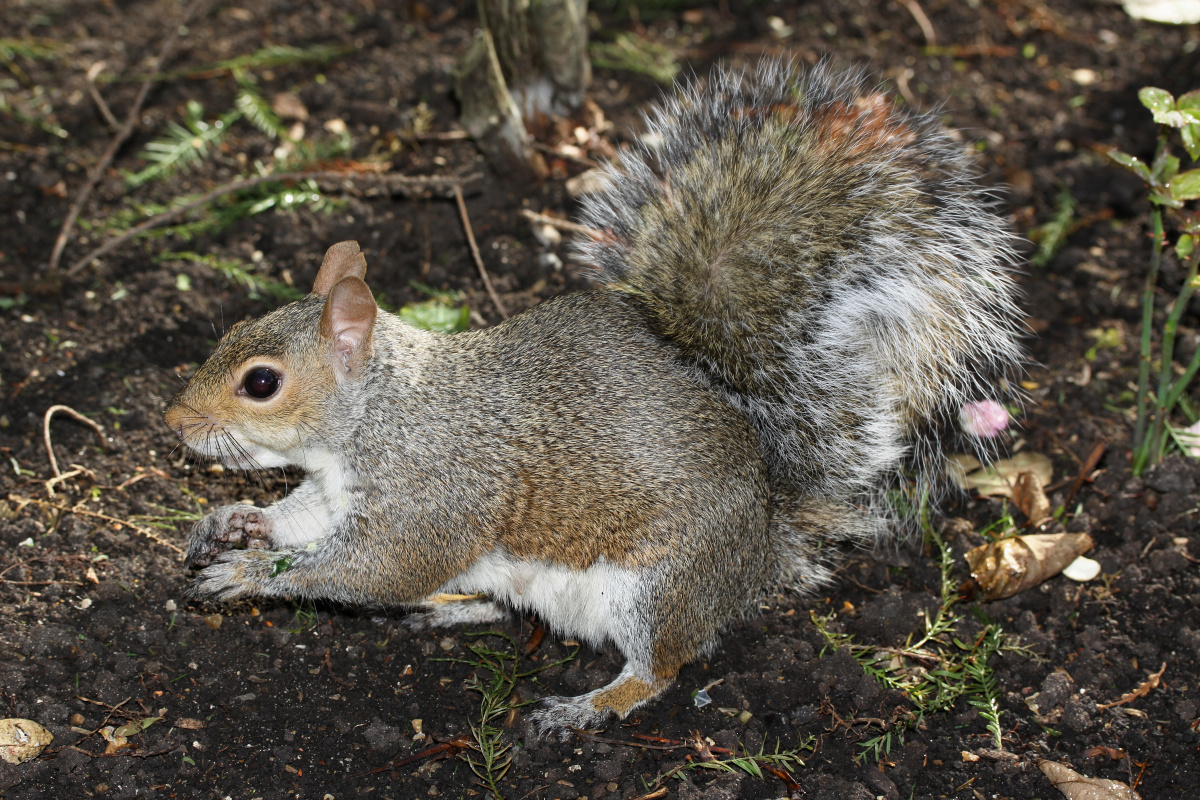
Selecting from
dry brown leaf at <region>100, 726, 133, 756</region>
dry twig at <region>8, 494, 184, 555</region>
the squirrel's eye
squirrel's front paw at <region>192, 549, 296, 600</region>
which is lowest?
dry brown leaf at <region>100, 726, 133, 756</region>

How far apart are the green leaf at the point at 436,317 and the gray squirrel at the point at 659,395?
0.77 metres

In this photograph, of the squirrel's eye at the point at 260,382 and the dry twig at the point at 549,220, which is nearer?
the squirrel's eye at the point at 260,382

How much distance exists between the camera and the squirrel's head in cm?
271

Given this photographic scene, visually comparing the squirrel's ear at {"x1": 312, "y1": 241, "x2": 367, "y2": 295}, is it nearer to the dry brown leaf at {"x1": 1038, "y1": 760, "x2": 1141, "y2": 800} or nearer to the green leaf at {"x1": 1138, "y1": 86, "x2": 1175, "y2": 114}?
the green leaf at {"x1": 1138, "y1": 86, "x2": 1175, "y2": 114}

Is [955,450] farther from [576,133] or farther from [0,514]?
[0,514]

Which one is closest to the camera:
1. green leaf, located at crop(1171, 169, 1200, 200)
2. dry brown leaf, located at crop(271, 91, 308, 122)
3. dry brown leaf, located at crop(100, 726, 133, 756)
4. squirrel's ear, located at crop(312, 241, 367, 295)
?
dry brown leaf, located at crop(100, 726, 133, 756)

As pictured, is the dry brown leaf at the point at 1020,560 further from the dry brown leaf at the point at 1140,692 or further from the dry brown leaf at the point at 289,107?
the dry brown leaf at the point at 289,107

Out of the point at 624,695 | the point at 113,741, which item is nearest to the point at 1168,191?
the point at 624,695

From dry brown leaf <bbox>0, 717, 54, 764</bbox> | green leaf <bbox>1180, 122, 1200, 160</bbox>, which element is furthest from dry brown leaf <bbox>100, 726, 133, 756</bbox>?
green leaf <bbox>1180, 122, 1200, 160</bbox>

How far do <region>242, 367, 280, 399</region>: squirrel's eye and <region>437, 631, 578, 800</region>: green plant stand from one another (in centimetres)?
100

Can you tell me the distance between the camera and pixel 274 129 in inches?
178

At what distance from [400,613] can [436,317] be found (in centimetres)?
119

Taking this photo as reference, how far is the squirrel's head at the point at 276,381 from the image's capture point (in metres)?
2.71

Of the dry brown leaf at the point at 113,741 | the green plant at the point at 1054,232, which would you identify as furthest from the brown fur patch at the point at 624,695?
the green plant at the point at 1054,232
